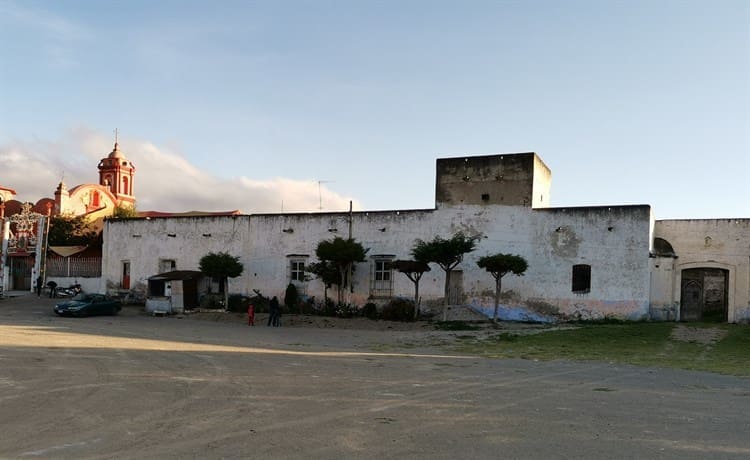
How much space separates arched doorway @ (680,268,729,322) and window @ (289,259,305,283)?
1754cm

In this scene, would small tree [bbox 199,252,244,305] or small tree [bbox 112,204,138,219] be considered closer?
small tree [bbox 199,252,244,305]

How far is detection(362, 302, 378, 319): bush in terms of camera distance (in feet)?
91.5

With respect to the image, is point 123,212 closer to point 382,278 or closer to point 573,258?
point 382,278

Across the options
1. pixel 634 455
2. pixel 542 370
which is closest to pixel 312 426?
pixel 634 455

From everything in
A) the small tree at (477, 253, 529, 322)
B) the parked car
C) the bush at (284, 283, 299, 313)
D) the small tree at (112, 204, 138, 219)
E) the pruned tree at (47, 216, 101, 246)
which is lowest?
the parked car

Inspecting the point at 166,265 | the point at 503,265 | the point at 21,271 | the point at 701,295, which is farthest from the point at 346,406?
the point at 21,271

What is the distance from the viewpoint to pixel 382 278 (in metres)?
29.7

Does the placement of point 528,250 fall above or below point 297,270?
above

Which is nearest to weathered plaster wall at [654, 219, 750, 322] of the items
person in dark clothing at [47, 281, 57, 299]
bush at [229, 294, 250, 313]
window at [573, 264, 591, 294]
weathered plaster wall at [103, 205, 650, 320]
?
weathered plaster wall at [103, 205, 650, 320]

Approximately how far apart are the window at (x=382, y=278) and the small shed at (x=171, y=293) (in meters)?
9.69

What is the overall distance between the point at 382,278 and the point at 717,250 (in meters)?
14.6

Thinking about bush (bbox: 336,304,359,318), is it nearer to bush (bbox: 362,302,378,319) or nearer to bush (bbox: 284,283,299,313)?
bush (bbox: 362,302,378,319)

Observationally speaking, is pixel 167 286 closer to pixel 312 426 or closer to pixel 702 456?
pixel 312 426

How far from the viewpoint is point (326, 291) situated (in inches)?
1190
